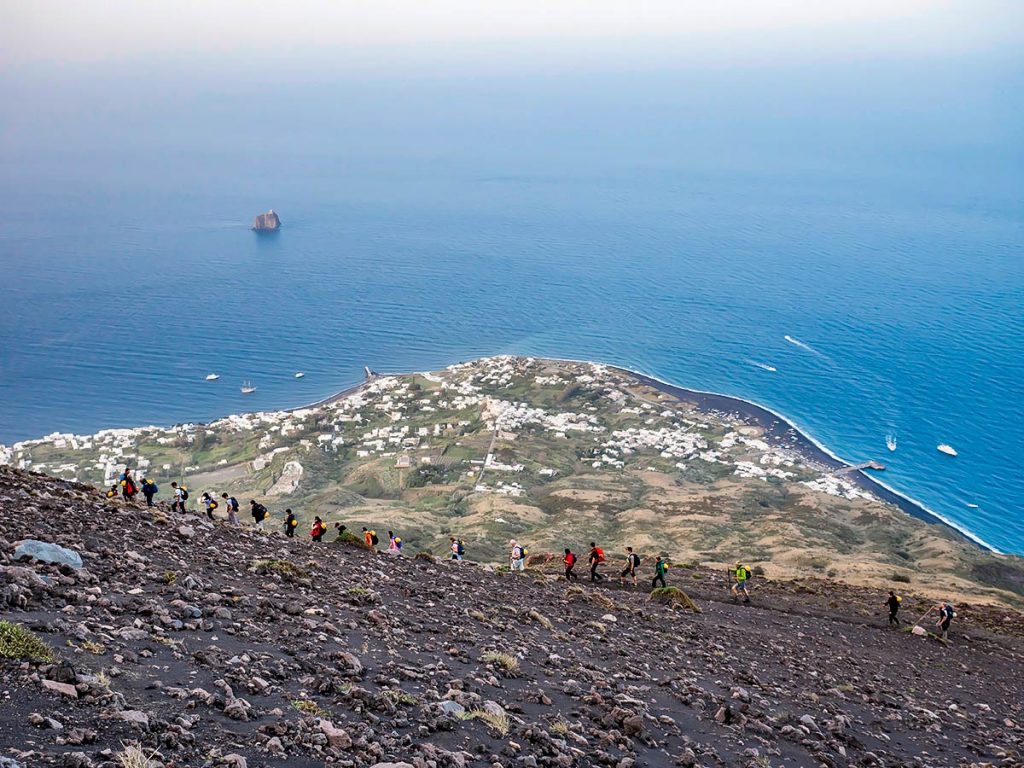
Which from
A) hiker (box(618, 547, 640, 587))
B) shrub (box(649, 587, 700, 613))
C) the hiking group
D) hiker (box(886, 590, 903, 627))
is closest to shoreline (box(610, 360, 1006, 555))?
the hiking group

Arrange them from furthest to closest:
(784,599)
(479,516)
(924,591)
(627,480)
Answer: (627,480) < (479,516) < (924,591) < (784,599)

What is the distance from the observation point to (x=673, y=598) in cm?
3288

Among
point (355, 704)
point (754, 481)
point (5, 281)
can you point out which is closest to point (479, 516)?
point (754, 481)

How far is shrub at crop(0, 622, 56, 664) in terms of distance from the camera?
36.4 ft

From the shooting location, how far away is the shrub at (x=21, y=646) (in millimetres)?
11094

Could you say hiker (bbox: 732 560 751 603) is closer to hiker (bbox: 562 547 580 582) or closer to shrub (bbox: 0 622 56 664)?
hiker (bbox: 562 547 580 582)

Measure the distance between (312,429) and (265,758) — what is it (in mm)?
92300

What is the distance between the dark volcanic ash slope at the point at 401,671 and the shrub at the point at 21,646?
9.8 inches

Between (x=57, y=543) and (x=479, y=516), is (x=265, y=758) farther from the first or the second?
(x=479, y=516)

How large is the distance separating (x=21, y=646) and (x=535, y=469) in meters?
77.0

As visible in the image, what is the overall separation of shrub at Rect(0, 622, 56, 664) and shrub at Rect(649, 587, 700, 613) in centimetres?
2467

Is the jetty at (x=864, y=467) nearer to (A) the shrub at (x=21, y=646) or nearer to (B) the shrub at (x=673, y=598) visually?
(B) the shrub at (x=673, y=598)

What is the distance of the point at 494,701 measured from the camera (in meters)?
15.1

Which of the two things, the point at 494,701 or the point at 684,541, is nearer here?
the point at 494,701
